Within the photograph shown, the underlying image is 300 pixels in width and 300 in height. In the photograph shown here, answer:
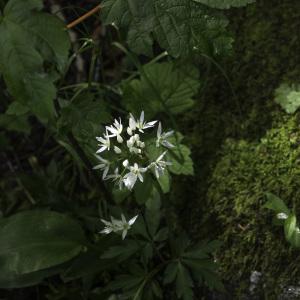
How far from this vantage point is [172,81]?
8.59 feet

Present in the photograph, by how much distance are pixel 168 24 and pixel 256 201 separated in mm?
893

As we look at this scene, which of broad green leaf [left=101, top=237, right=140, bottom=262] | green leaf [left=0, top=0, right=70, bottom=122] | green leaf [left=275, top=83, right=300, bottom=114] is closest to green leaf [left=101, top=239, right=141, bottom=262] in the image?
broad green leaf [left=101, top=237, right=140, bottom=262]

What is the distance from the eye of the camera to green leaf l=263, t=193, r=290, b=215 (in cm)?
212

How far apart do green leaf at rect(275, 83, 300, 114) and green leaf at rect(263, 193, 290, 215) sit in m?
0.46

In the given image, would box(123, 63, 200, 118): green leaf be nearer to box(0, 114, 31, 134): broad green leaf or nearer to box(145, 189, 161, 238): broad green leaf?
box(145, 189, 161, 238): broad green leaf

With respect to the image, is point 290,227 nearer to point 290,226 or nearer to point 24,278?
point 290,226

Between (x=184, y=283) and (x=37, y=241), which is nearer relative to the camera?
(x=184, y=283)

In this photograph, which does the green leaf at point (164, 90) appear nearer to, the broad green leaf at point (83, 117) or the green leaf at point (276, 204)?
the broad green leaf at point (83, 117)

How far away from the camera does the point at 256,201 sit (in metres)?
2.31

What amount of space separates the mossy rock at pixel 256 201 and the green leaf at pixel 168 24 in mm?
630

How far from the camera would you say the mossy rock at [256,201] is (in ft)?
7.14

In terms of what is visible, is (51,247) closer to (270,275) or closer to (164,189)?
(164,189)

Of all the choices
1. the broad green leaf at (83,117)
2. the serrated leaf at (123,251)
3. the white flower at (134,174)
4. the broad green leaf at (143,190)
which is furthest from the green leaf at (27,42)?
the serrated leaf at (123,251)

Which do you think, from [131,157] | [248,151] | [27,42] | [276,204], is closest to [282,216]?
[276,204]
